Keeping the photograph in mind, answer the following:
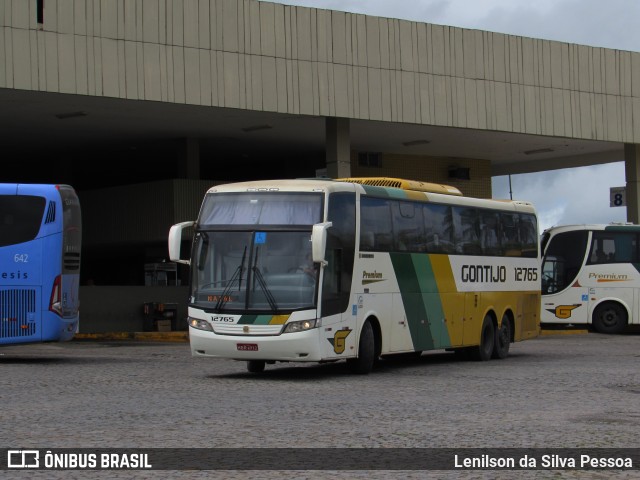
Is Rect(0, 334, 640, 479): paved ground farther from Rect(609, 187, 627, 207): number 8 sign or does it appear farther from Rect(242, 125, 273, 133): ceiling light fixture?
Rect(609, 187, 627, 207): number 8 sign

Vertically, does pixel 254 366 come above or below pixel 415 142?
below

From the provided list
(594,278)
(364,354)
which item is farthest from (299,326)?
(594,278)

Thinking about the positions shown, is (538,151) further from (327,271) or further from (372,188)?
(327,271)

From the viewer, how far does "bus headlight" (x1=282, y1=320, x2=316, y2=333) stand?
17859 mm

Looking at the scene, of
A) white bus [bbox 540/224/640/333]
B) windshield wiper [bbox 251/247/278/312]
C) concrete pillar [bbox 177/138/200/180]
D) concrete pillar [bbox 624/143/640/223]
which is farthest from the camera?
concrete pillar [bbox 624/143/640/223]

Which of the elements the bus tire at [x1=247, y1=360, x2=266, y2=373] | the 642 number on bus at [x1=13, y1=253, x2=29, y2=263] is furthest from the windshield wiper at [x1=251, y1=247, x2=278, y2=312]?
the 642 number on bus at [x1=13, y1=253, x2=29, y2=263]

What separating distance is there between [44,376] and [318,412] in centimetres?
674

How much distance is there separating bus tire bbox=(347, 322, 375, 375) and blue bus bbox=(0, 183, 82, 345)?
590cm

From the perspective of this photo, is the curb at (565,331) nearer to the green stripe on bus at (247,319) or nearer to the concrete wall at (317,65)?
the concrete wall at (317,65)

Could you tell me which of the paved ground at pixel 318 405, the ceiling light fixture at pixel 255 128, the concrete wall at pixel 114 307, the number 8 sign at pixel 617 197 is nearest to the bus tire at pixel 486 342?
the paved ground at pixel 318 405

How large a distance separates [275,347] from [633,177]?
2686cm

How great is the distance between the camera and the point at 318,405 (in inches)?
559

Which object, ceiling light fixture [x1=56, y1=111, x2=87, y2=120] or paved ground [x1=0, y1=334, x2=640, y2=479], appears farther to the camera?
ceiling light fixture [x1=56, y1=111, x2=87, y2=120]

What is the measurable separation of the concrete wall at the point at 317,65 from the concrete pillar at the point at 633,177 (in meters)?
1.35
